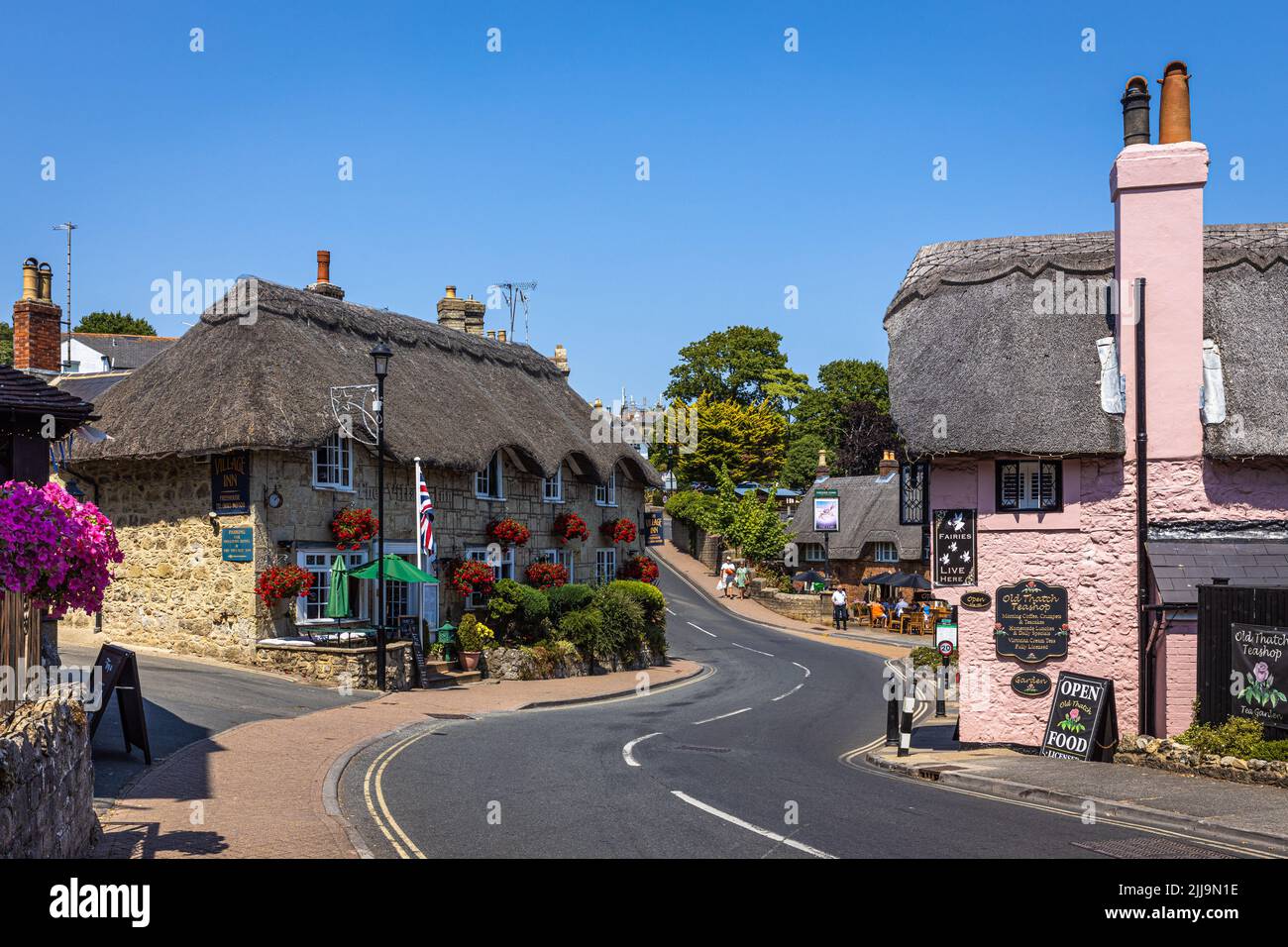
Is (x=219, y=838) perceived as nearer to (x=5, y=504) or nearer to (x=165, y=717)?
(x=5, y=504)

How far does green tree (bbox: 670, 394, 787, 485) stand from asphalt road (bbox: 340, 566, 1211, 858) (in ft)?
163

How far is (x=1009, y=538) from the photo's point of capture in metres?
16.2

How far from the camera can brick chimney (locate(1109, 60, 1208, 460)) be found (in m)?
15.6

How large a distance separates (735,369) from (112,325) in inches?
1814

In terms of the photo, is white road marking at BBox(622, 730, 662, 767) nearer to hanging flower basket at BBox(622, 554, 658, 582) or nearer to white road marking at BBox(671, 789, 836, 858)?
white road marking at BBox(671, 789, 836, 858)

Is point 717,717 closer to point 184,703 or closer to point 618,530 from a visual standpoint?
point 184,703

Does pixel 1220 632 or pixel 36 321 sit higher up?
pixel 36 321

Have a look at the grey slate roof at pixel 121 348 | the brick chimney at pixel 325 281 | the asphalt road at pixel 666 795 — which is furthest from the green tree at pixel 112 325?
the asphalt road at pixel 666 795

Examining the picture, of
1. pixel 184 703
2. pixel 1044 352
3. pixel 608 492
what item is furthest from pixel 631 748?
pixel 608 492

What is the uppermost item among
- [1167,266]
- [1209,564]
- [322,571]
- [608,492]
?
[1167,266]

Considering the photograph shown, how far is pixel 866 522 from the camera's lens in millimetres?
54875

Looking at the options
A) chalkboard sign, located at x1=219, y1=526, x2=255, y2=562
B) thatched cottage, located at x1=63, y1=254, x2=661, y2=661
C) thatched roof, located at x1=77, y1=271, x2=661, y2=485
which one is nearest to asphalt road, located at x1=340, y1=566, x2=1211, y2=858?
chalkboard sign, located at x1=219, y1=526, x2=255, y2=562

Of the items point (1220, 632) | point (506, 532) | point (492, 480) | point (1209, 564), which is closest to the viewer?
point (1220, 632)
